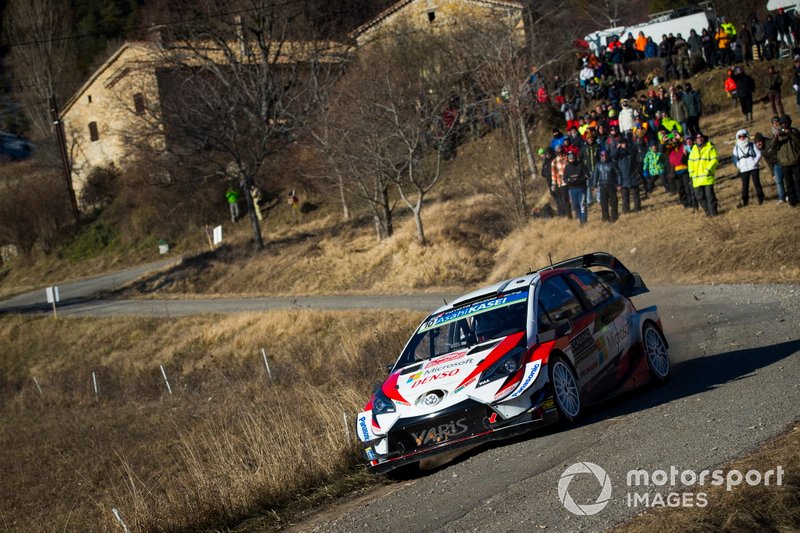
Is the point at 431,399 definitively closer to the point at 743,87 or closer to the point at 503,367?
the point at 503,367

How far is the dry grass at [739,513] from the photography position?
5547 millimetres

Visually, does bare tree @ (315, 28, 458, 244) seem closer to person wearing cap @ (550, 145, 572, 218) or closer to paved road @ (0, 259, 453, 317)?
paved road @ (0, 259, 453, 317)

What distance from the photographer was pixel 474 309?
990 cm

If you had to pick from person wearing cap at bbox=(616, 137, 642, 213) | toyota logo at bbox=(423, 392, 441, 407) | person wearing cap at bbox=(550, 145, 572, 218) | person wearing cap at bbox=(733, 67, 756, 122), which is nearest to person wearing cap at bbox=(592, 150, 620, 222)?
person wearing cap at bbox=(616, 137, 642, 213)

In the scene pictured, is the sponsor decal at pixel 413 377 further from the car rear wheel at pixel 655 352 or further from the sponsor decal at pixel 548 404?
the car rear wheel at pixel 655 352

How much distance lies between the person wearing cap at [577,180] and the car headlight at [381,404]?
53.8 feet

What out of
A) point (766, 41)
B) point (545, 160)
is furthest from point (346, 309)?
point (766, 41)

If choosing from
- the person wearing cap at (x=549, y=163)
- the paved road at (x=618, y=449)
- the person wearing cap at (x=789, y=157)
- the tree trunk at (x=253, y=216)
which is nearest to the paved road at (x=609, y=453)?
the paved road at (x=618, y=449)

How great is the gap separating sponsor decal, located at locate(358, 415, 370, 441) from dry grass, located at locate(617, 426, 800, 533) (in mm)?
3480

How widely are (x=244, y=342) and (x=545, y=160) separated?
10315 millimetres

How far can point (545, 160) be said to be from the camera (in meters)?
27.3

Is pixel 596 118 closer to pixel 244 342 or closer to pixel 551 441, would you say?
pixel 244 342

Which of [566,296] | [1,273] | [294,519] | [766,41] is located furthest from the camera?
[1,273]

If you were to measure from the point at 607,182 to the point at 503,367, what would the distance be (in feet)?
52.6
